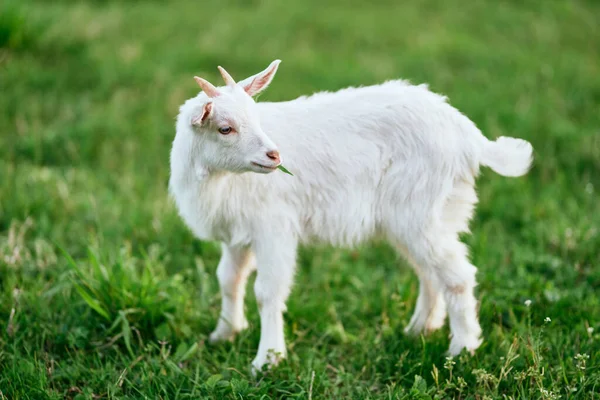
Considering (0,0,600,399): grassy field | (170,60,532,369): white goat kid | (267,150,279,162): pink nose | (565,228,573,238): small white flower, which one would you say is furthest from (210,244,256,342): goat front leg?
(565,228,573,238): small white flower

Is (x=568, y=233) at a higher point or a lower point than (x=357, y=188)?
lower

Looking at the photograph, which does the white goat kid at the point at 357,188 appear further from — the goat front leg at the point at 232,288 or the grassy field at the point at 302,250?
the grassy field at the point at 302,250

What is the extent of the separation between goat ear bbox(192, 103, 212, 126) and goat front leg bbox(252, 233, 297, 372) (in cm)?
86

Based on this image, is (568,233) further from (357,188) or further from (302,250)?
(357,188)

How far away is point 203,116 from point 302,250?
2.47 m

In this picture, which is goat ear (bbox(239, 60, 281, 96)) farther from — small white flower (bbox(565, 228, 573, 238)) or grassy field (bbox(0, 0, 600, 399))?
small white flower (bbox(565, 228, 573, 238))

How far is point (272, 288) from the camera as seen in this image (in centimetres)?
401

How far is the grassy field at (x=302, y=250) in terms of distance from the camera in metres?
3.91

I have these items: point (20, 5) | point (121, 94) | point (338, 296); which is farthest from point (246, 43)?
point (338, 296)

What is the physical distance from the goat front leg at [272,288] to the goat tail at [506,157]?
122 cm

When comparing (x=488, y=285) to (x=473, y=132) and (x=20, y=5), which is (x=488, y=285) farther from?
(x=20, y=5)

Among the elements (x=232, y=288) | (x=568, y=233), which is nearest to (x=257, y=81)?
(x=232, y=288)

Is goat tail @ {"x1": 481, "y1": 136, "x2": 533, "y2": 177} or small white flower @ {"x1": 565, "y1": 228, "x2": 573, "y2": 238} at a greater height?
goat tail @ {"x1": 481, "y1": 136, "x2": 533, "y2": 177}

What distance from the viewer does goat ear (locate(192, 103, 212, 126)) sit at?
3.32 meters
